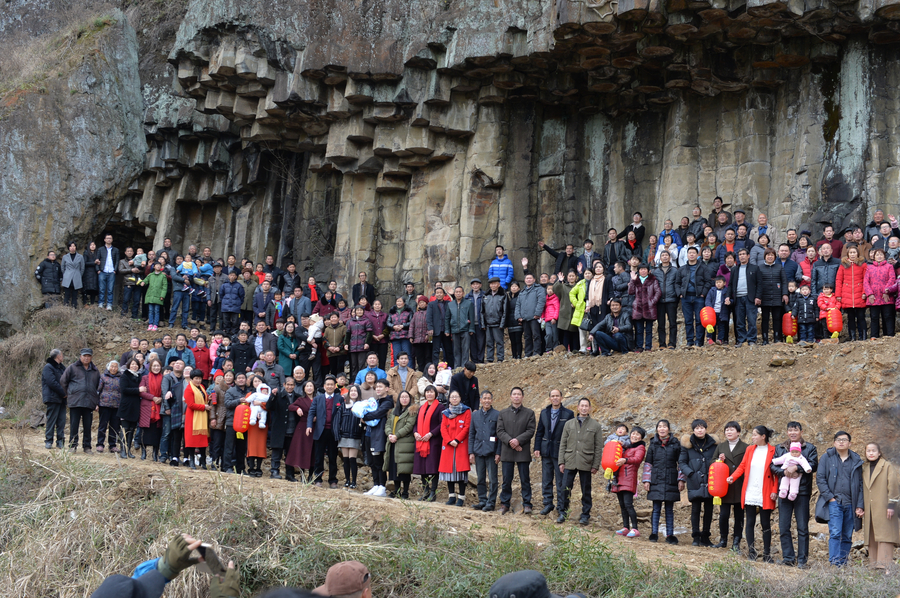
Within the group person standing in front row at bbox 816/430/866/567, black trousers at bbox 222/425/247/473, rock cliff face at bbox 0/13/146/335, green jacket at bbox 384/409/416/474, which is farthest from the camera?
rock cliff face at bbox 0/13/146/335

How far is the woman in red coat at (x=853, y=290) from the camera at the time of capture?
14.4 meters

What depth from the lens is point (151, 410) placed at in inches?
571

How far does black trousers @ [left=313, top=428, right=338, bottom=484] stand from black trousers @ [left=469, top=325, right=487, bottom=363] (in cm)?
524

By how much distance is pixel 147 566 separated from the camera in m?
4.80

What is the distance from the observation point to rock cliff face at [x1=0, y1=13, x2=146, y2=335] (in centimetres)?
2372

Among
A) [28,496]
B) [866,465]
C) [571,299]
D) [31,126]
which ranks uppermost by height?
[31,126]

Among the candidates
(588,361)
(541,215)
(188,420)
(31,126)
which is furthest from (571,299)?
(31,126)

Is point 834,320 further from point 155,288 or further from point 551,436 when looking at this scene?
point 155,288

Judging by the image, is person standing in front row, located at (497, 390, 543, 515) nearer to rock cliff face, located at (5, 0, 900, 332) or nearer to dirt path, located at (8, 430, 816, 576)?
Result: dirt path, located at (8, 430, 816, 576)

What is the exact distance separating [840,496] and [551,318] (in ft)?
27.9

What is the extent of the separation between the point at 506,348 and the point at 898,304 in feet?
27.4

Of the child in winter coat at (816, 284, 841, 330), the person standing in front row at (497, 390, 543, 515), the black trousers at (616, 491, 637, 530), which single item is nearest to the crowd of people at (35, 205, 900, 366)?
the child in winter coat at (816, 284, 841, 330)

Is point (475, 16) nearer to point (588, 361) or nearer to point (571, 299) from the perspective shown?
point (571, 299)

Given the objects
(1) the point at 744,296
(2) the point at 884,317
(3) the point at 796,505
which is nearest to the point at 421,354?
(1) the point at 744,296
